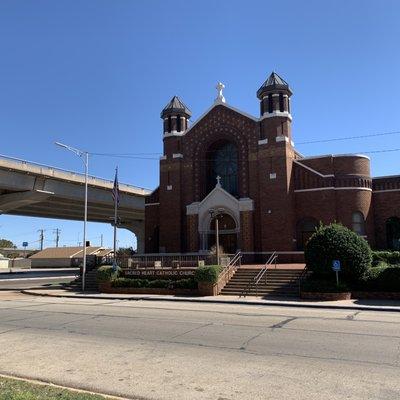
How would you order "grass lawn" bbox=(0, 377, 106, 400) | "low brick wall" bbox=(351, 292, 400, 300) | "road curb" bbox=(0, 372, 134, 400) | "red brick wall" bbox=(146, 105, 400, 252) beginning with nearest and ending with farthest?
"grass lawn" bbox=(0, 377, 106, 400) → "road curb" bbox=(0, 372, 134, 400) → "low brick wall" bbox=(351, 292, 400, 300) → "red brick wall" bbox=(146, 105, 400, 252)

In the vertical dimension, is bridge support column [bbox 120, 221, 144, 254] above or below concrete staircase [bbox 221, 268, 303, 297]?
above

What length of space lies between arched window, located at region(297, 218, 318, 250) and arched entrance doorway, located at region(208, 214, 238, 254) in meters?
4.70

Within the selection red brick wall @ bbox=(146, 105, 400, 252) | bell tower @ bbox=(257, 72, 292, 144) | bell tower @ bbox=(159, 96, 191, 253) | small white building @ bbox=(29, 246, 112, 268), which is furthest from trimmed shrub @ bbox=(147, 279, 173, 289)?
small white building @ bbox=(29, 246, 112, 268)

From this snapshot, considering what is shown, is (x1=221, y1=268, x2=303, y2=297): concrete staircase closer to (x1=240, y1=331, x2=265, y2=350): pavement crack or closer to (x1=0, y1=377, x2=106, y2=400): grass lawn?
(x1=240, y1=331, x2=265, y2=350): pavement crack

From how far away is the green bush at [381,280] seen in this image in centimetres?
2162

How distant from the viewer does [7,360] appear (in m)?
9.43

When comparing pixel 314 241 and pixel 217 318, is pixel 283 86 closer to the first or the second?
pixel 314 241

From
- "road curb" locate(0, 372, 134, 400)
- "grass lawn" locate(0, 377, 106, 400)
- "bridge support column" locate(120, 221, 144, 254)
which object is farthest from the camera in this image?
"bridge support column" locate(120, 221, 144, 254)

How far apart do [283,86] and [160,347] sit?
2744 centimetres

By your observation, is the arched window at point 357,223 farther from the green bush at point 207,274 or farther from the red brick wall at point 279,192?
the green bush at point 207,274

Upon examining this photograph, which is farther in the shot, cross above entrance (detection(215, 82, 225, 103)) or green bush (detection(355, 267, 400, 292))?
cross above entrance (detection(215, 82, 225, 103))

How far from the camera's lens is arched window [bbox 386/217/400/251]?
33.7m

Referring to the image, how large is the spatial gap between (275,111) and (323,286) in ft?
52.4

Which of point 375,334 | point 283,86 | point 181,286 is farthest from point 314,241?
point 283,86
